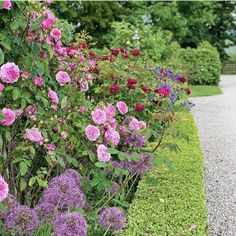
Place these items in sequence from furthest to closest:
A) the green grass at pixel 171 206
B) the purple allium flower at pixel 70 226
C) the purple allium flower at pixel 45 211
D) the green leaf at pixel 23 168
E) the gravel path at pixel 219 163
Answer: the gravel path at pixel 219 163
the green grass at pixel 171 206
the green leaf at pixel 23 168
the purple allium flower at pixel 45 211
the purple allium flower at pixel 70 226

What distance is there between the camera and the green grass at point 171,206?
2418 mm

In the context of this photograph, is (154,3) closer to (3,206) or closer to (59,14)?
(59,14)

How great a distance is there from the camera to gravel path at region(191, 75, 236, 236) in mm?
3279

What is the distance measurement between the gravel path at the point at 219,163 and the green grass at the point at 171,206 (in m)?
0.29

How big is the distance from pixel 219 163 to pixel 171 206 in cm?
229

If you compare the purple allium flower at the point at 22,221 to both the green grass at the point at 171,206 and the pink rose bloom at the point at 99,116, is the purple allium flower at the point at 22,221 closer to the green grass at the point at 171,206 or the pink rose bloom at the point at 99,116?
the green grass at the point at 171,206

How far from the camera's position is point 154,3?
21.1 metres

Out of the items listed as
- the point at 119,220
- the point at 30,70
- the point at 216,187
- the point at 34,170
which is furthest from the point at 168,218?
the point at 216,187

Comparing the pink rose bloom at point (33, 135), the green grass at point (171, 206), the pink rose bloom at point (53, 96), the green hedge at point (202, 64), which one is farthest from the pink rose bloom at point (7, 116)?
the green hedge at point (202, 64)

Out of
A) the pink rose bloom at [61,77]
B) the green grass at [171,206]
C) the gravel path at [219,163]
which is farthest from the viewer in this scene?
the gravel path at [219,163]

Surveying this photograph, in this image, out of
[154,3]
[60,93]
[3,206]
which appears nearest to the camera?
[3,206]

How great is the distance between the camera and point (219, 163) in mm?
4902

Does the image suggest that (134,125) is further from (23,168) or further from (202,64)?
(202,64)

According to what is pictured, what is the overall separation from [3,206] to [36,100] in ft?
2.70
